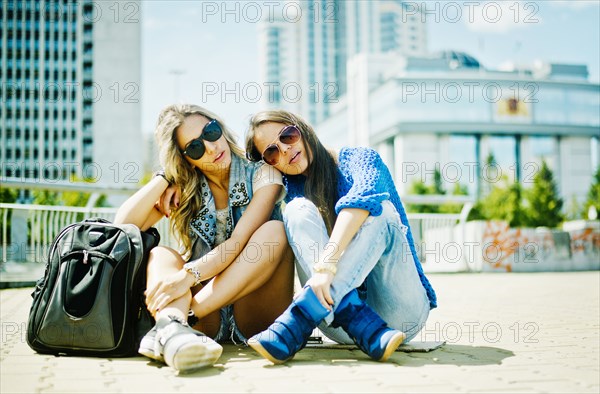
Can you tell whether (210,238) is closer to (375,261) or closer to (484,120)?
(375,261)

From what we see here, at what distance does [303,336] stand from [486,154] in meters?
A: 62.0

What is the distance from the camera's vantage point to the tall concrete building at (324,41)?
11756 centimetres

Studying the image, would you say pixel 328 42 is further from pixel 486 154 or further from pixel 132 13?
pixel 486 154

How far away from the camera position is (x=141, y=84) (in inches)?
3179

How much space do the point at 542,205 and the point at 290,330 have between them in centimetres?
4854

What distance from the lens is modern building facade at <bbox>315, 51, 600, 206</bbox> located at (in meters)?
59.6

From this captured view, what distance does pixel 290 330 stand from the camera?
2.58 meters

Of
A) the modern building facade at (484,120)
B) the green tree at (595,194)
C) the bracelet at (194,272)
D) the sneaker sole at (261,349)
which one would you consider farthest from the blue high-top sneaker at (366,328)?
the modern building facade at (484,120)

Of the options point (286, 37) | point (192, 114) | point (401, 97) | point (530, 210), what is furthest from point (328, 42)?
point (192, 114)

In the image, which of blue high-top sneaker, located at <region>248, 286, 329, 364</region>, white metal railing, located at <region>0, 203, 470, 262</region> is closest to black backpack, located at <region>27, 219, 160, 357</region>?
blue high-top sneaker, located at <region>248, 286, 329, 364</region>

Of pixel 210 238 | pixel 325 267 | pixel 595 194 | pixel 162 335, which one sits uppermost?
pixel 595 194

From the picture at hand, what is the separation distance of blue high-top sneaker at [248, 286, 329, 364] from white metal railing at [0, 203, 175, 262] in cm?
600

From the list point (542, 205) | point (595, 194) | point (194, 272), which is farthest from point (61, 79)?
point (194, 272)

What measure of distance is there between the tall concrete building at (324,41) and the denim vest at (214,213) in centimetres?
10880
